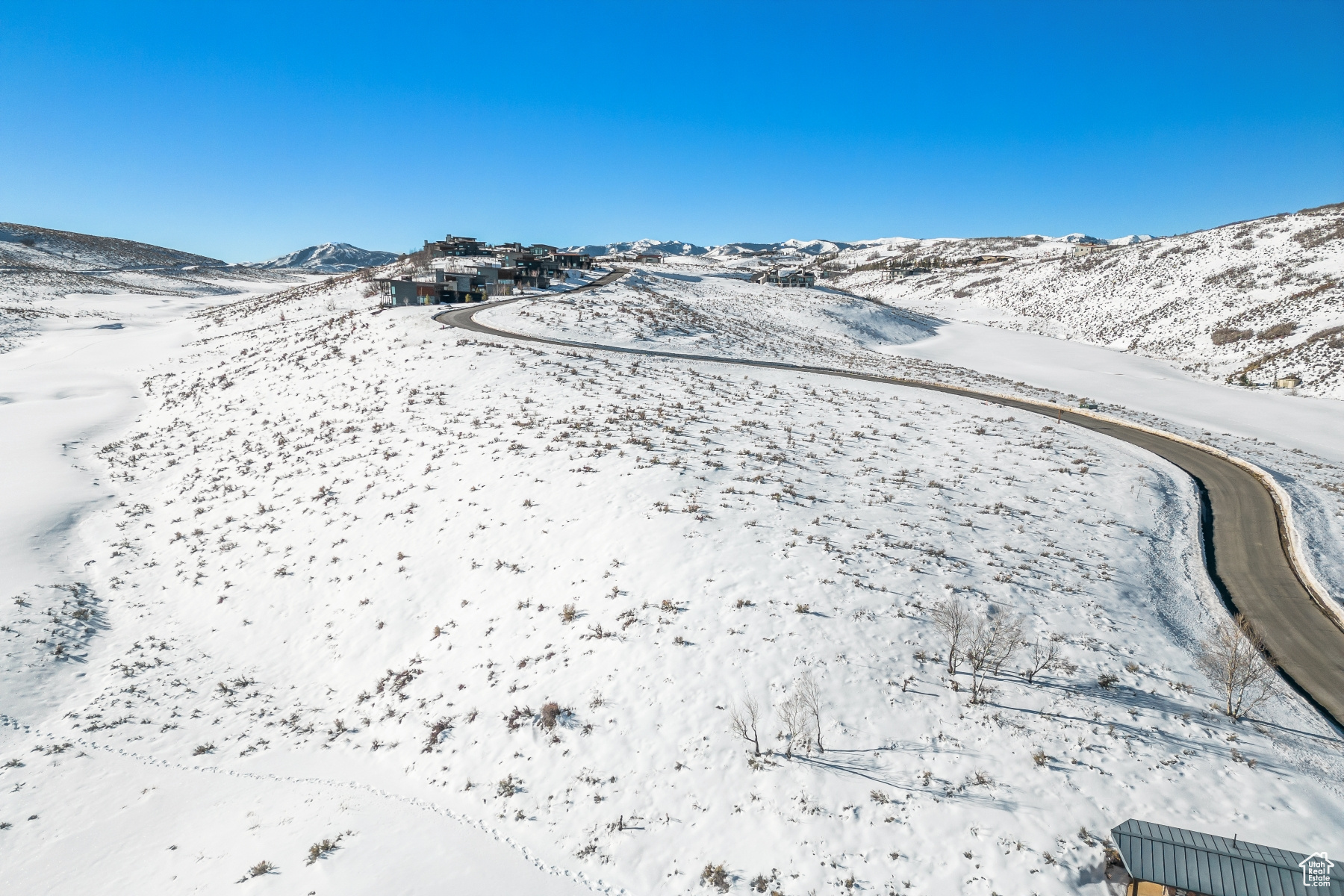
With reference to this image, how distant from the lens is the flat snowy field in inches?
388

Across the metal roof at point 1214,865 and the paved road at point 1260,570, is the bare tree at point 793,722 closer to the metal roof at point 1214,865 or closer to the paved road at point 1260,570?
the metal roof at point 1214,865

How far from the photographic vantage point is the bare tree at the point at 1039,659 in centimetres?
1259

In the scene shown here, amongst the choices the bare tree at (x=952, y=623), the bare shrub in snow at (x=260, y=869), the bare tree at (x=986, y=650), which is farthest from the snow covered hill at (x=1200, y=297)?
the bare shrub in snow at (x=260, y=869)

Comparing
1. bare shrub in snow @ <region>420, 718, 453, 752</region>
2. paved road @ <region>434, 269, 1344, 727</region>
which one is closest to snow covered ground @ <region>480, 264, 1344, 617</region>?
paved road @ <region>434, 269, 1344, 727</region>

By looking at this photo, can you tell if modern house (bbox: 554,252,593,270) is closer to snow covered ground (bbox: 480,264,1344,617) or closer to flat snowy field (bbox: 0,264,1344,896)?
snow covered ground (bbox: 480,264,1344,617)

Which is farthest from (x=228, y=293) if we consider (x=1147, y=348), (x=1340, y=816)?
(x=1147, y=348)

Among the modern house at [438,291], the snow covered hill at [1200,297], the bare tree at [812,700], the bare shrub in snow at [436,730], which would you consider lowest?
the bare shrub in snow at [436,730]

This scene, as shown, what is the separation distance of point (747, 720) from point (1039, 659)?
279 inches

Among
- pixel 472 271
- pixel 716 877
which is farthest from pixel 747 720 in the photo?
pixel 472 271

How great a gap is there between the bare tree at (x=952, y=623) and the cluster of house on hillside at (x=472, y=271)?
2305 inches

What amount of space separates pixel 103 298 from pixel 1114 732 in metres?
120

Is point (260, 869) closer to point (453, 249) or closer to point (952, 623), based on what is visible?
point (952, 623)

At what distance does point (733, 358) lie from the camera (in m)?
46.1

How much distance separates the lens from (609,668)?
13.1 meters
